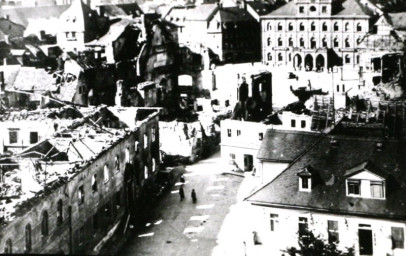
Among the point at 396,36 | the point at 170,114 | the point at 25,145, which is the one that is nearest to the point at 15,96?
the point at 25,145

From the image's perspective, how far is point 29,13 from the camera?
11731 centimetres

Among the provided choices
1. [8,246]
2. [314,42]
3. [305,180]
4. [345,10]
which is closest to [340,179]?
[305,180]

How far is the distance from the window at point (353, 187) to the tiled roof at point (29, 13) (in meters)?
87.4

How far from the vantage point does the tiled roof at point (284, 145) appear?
4016cm

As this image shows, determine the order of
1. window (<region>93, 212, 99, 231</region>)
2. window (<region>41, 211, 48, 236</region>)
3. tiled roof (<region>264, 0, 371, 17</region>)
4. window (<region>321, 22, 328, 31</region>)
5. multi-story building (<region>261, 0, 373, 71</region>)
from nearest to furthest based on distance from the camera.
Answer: window (<region>41, 211, 48, 236</region>)
window (<region>93, 212, 99, 231</region>)
tiled roof (<region>264, 0, 371, 17</region>)
multi-story building (<region>261, 0, 373, 71</region>)
window (<region>321, 22, 328, 31</region>)

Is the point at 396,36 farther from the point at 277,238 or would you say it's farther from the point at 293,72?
the point at 277,238

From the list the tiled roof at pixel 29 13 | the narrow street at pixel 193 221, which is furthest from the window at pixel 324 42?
the narrow street at pixel 193 221

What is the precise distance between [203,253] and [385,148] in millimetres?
13759

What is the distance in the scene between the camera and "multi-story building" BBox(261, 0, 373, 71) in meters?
109

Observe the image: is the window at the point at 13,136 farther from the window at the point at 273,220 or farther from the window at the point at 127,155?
the window at the point at 273,220

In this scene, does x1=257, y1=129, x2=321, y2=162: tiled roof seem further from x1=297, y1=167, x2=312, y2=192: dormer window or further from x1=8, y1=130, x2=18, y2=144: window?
x1=8, y1=130, x2=18, y2=144: window

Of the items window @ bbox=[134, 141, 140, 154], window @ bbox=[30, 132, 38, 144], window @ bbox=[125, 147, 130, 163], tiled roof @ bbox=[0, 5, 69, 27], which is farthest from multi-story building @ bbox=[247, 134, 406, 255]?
tiled roof @ bbox=[0, 5, 69, 27]

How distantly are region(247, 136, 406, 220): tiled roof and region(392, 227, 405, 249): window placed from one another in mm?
892

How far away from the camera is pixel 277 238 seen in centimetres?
3694
